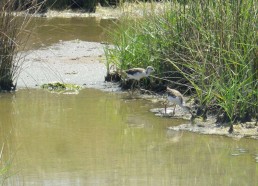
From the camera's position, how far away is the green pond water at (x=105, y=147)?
7.31 metres

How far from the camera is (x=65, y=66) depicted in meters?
12.9

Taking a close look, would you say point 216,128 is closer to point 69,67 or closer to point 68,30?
point 69,67

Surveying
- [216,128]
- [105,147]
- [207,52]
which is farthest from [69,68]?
[105,147]

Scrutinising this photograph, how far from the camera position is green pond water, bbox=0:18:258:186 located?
7312 millimetres

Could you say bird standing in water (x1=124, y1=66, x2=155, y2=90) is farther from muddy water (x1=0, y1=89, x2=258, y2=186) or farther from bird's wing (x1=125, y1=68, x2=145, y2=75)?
muddy water (x1=0, y1=89, x2=258, y2=186)

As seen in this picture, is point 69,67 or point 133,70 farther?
point 69,67

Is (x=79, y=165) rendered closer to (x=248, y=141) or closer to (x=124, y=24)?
(x=248, y=141)

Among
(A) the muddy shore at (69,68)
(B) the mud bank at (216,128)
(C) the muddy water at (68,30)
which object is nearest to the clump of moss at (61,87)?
(A) the muddy shore at (69,68)

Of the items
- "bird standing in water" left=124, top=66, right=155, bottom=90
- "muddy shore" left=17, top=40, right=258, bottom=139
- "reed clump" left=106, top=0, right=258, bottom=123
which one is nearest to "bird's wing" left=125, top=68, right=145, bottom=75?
"bird standing in water" left=124, top=66, right=155, bottom=90

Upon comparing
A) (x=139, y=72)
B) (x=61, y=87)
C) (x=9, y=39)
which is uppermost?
(x=9, y=39)

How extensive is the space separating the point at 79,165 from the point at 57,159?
0.32 meters

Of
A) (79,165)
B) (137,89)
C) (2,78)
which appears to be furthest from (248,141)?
(2,78)

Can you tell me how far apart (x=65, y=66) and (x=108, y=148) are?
4.70 metres

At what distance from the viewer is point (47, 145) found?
8461 millimetres
